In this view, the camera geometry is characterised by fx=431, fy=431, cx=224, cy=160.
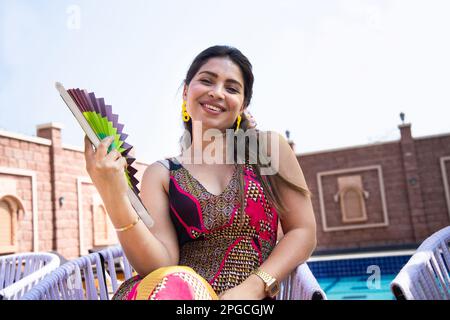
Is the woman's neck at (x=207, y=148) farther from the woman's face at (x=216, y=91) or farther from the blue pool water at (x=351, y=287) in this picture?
the blue pool water at (x=351, y=287)

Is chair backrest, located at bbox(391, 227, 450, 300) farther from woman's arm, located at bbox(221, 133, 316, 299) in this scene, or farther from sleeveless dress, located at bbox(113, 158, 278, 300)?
sleeveless dress, located at bbox(113, 158, 278, 300)

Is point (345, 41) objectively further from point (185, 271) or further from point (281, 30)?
point (185, 271)

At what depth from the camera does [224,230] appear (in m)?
1.19

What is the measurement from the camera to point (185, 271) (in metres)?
0.88

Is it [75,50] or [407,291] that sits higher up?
[75,50]

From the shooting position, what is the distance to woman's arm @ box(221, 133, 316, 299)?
1125mm

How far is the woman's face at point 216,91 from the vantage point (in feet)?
4.12

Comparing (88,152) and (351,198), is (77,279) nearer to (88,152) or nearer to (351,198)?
(88,152)

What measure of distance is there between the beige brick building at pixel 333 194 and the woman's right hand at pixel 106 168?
8225 millimetres

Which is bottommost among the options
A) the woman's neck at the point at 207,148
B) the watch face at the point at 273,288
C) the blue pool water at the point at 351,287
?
the blue pool water at the point at 351,287

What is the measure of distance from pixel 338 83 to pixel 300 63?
0.22m

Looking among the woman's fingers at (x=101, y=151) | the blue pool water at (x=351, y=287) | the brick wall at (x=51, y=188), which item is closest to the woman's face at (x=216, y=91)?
the woman's fingers at (x=101, y=151)

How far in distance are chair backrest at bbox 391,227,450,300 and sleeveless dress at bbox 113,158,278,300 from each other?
39 centimetres

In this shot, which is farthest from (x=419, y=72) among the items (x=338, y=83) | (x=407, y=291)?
(x=407, y=291)
